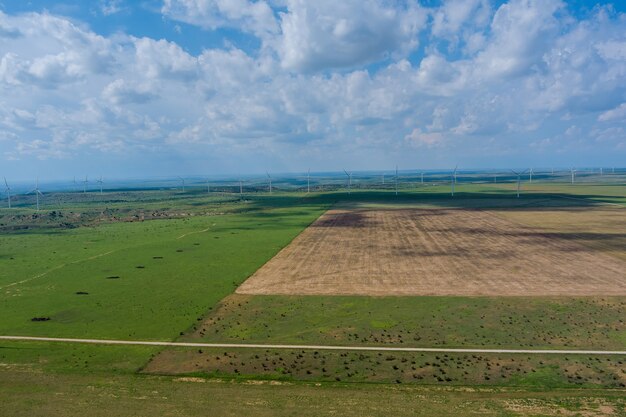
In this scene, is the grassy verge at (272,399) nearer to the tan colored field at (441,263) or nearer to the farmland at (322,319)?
the farmland at (322,319)

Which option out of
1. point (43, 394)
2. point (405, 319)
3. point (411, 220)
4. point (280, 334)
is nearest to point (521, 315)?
point (405, 319)

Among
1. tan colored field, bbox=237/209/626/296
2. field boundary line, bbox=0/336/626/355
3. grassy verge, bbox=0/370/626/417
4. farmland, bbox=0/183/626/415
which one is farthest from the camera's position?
tan colored field, bbox=237/209/626/296

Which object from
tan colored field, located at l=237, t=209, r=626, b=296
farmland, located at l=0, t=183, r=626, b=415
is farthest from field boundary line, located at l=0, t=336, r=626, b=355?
tan colored field, located at l=237, t=209, r=626, b=296

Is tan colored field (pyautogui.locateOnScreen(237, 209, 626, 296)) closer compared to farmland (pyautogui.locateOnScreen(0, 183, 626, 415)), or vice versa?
farmland (pyautogui.locateOnScreen(0, 183, 626, 415))

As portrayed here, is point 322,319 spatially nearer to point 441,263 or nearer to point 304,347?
point 304,347

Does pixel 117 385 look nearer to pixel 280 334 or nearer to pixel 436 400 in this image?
pixel 280 334

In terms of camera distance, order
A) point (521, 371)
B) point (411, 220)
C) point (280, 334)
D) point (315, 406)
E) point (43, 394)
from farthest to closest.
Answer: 1. point (411, 220)
2. point (280, 334)
3. point (521, 371)
4. point (43, 394)
5. point (315, 406)

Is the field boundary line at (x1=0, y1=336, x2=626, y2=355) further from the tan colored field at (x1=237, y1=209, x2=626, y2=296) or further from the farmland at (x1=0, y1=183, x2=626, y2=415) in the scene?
the tan colored field at (x1=237, y1=209, x2=626, y2=296)

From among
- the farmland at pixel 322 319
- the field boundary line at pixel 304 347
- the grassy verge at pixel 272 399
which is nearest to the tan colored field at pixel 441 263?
the farmland at pixel 322 319
